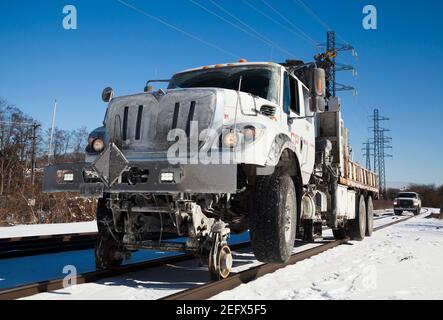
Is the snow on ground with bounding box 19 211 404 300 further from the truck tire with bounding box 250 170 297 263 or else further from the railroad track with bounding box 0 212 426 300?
the truck tire with bounding box 250 170 297 263

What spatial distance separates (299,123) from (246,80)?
1.20m

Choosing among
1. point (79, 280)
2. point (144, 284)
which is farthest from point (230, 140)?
point (79, 280)

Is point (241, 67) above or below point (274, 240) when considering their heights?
above

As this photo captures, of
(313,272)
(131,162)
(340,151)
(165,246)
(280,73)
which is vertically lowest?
(313,272)

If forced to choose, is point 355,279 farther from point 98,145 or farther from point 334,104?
point 334,104

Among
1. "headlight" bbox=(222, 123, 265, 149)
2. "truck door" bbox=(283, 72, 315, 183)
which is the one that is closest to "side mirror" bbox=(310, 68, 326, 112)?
"truck door" bbox=(283, 72, 315, 183)

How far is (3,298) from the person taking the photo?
4109 millimetres

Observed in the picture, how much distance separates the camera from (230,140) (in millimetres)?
4566

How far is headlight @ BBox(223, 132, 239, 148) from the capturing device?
178 inches

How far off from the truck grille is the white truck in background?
0.01 meters

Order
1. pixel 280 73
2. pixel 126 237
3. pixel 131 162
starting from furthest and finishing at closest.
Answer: pixel 280 73 < pixel 126 237 < pixel 131 162
